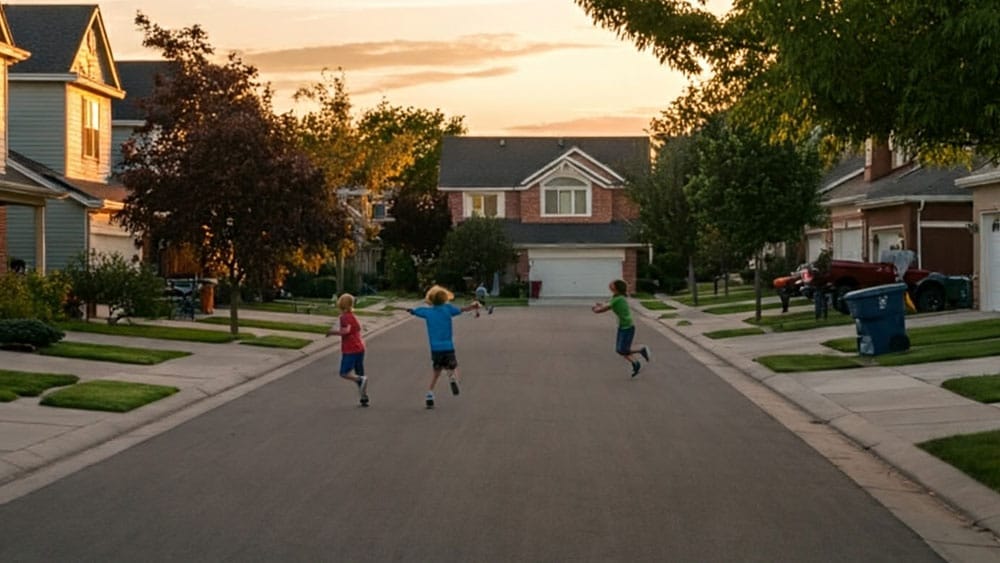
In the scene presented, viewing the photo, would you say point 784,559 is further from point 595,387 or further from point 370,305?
point 370,305

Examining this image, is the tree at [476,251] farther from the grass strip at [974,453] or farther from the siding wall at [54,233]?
the grass strip at [974,453]

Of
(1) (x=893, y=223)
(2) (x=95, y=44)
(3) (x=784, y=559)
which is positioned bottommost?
(3) (x=784, y=559)

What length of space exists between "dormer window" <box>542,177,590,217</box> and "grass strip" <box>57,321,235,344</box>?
4241cm

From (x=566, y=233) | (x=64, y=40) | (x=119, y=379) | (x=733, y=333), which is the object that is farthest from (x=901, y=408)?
(x=566, y=233)

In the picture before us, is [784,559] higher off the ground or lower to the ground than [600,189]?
lower

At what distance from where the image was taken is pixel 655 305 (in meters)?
59.8

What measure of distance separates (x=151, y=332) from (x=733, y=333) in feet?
45.2

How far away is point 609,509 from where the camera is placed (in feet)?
38.7

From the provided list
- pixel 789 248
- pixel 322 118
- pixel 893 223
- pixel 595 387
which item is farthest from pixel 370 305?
pixel 595 387

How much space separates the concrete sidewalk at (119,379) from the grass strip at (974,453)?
332 inches

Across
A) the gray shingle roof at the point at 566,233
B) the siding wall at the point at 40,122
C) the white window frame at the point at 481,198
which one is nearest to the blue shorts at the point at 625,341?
the siding wall at the point at 40,122

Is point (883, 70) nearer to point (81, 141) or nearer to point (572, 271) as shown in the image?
point (81, 141)

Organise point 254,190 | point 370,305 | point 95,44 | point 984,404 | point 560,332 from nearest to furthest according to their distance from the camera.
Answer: point 984,404 → point 254,190 → point 560,332 → point 95,44 → point 370,305

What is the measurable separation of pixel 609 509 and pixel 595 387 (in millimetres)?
11674
